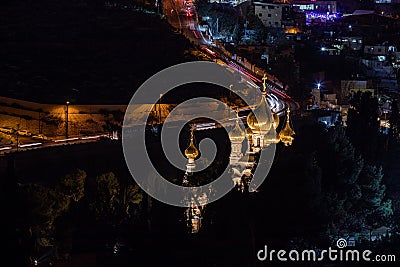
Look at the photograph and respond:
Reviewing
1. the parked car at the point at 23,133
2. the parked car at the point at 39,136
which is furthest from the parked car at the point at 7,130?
the parked car at the point at 39,136

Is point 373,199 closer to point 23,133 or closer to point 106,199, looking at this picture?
point 106,199

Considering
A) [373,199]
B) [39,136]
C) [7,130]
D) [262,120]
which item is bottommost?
[373,199]

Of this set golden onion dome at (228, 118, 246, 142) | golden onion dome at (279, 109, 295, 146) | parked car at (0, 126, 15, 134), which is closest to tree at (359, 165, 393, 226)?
golden onion dome at (279, 109, 295, 146)

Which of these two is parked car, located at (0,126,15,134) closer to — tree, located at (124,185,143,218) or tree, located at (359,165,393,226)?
tree, located at (124,185,143,218)

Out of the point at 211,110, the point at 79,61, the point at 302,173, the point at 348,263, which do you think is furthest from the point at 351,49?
the point at 348,263

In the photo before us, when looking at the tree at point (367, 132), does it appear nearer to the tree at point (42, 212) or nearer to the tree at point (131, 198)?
the tree at point (131, 198)

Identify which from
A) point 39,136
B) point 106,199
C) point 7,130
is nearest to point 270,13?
point 39,136

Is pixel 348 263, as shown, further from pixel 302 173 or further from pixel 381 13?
pixel 381 13

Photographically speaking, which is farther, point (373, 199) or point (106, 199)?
point (373, 199)
